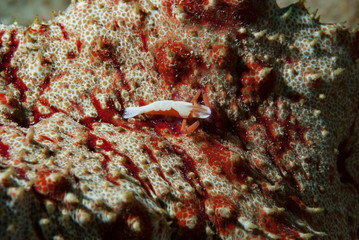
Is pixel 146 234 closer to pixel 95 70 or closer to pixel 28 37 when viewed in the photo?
pixel 95 70

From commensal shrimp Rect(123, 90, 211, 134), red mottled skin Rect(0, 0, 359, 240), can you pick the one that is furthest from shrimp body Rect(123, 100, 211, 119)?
red mottled skin Rect(0, 0, 359, 240)

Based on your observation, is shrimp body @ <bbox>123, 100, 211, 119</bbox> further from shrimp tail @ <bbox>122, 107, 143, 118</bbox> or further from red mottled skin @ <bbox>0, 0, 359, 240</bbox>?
red mottled skin @ <bbox>0, 0, 359, 240</bbox>

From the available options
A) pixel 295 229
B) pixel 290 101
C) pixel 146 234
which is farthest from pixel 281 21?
pixel 146 234

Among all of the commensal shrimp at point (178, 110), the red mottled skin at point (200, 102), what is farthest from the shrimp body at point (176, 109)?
the red mottled skin at point (200, 102)

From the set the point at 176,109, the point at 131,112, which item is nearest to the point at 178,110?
the point at 176,109

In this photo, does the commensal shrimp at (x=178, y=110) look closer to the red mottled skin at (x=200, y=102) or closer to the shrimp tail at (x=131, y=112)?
the shrimp tail at (x=131, y=112)

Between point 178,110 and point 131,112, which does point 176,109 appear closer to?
point 178,110

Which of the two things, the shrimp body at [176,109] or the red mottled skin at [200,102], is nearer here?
the red mottled skin at [200,102]
